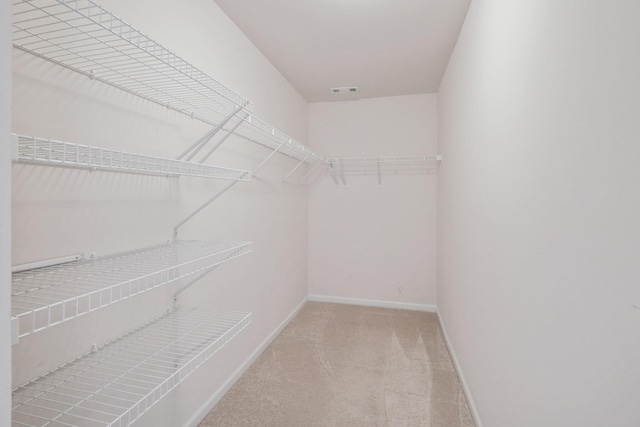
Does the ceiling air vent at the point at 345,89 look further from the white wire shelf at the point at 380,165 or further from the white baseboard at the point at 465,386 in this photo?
the white baseboard at the point at 465,386

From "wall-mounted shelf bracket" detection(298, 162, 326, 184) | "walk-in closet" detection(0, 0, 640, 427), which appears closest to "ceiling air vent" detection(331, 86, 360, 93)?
"walk-in closet" detection(0, 0, 640, 427)

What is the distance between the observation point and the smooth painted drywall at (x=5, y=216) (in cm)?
48

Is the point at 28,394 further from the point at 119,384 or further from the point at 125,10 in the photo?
the point at 125,10

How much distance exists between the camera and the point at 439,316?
3.18m

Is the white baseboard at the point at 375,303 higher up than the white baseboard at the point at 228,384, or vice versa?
the white baseboard at the point at 375,303

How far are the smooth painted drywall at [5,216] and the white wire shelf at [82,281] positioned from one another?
0.59 feet

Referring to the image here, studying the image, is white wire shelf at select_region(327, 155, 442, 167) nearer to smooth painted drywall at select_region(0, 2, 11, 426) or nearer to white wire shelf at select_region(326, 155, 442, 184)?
white wire shelf at select_region(326, 155, 442, 184)

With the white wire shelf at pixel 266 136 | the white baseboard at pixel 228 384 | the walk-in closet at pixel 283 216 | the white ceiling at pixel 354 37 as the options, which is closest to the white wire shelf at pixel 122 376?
the walk-in closet at pixel 283 216

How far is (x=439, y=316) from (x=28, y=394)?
3123 mm

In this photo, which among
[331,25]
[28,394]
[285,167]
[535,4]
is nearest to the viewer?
[28,394]

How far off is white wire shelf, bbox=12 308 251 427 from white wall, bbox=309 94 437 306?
224cm

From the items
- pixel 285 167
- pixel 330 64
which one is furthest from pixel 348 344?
pixel 330 64

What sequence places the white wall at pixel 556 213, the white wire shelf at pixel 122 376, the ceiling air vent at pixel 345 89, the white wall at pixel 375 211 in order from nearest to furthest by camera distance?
the white wall at pixel 556 213
the white wire shelf at pixel 122 376
the ceiling air vent at pixel 345 89
the white wall at pixel 375 211

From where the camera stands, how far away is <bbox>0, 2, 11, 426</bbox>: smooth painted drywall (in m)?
0.48
